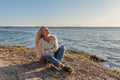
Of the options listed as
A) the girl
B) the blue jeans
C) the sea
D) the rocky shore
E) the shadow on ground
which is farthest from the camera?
the sea

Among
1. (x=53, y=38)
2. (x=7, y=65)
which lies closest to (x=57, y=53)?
(x=53, y=38)

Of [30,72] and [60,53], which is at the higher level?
[60,53]

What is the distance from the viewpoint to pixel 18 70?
25.7 ft

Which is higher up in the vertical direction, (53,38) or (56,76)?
(53,38)

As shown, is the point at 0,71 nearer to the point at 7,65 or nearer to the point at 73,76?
the point at 7,65

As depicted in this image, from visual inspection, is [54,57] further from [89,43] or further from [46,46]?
[89,43]

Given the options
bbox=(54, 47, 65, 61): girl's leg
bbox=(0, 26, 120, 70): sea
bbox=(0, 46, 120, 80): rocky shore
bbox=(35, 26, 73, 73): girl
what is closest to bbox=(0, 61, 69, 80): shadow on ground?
bbox=(0, 46, 120, 80): rocky shore

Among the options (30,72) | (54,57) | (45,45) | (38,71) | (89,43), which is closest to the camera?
(30,72)

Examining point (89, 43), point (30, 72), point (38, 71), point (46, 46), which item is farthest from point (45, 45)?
point (89, 43)

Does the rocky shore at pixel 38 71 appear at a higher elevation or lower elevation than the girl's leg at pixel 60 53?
lower

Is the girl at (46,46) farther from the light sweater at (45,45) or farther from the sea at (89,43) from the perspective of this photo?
the sea at (89,43)

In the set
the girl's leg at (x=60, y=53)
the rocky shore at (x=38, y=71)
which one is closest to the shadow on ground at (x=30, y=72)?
the rocky shore at (x=38, y=71)

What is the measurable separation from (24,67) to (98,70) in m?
2.78

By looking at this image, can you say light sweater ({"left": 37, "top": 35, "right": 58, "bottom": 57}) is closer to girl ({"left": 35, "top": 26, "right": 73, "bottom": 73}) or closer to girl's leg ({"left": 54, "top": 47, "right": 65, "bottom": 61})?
girl ({"left": 35, "top": 26, "right": 73, "bottom": 73})
